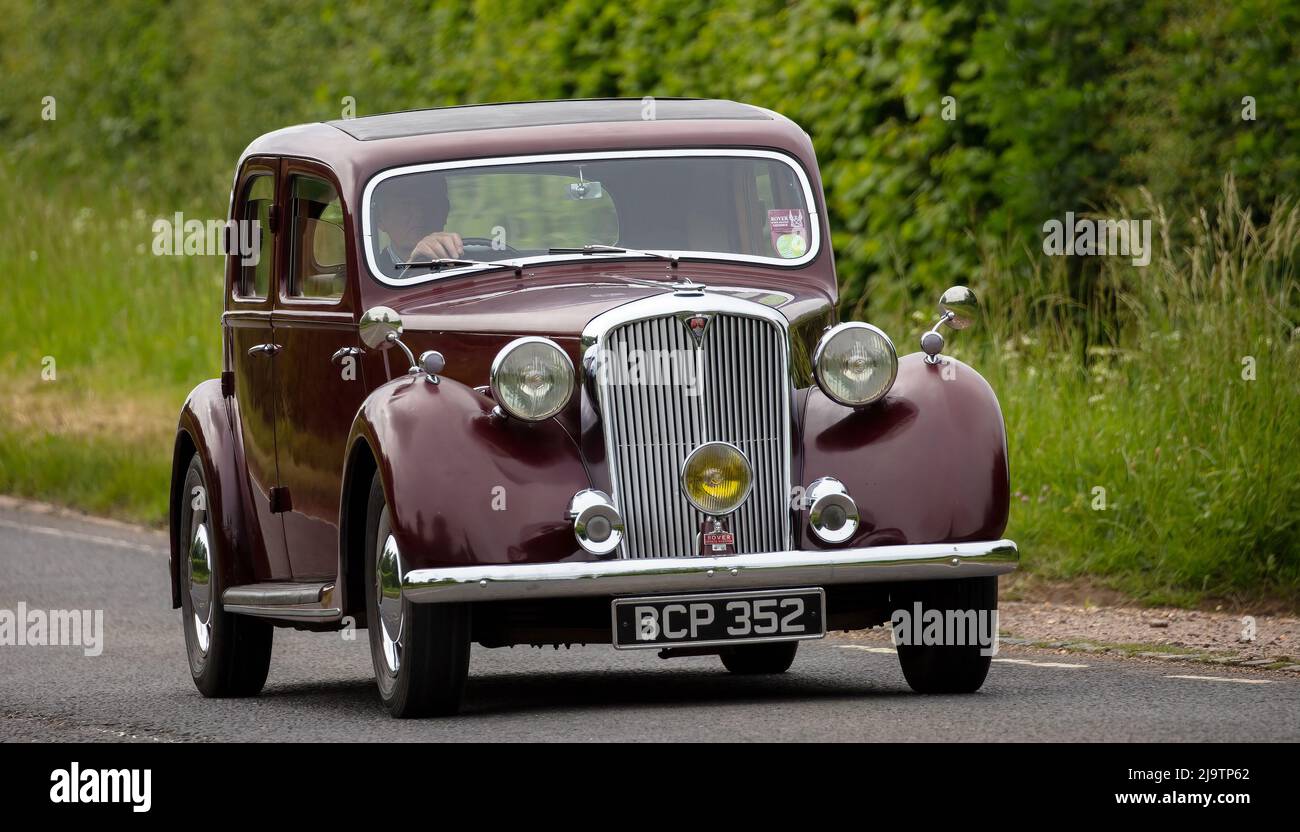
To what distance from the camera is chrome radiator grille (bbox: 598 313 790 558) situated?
7703 mm

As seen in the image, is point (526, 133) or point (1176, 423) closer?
point (526, 133)

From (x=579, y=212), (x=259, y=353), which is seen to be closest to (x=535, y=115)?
(x=579, y=212)

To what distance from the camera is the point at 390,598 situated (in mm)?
7758

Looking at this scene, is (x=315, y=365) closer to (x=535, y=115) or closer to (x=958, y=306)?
(x=535, y=115)

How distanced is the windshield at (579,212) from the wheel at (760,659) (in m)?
1.50

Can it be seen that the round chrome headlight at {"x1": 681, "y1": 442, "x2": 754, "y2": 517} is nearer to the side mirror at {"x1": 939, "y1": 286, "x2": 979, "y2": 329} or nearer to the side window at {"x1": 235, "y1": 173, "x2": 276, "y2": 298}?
the side mirror at {"x1": 939, "y1": 286, "x2": 979, "y2": 329}

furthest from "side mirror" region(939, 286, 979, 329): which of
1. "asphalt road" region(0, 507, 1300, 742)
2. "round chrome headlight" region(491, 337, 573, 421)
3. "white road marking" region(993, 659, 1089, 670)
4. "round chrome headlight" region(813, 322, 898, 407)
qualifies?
"round chrome headlight" region(491, 337, 573, 421)

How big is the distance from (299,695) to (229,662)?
0.34 metres

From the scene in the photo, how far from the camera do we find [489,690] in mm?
8820

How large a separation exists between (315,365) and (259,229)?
1.14 m

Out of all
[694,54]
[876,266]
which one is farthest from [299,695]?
[694,54]

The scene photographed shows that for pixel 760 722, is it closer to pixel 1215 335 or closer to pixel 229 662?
pixel 229 662

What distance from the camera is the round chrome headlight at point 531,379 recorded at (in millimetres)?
7609

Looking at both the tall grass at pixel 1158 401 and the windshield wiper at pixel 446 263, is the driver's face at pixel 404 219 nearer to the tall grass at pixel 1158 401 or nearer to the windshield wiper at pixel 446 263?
the windshield wiper at pixel 446 263
